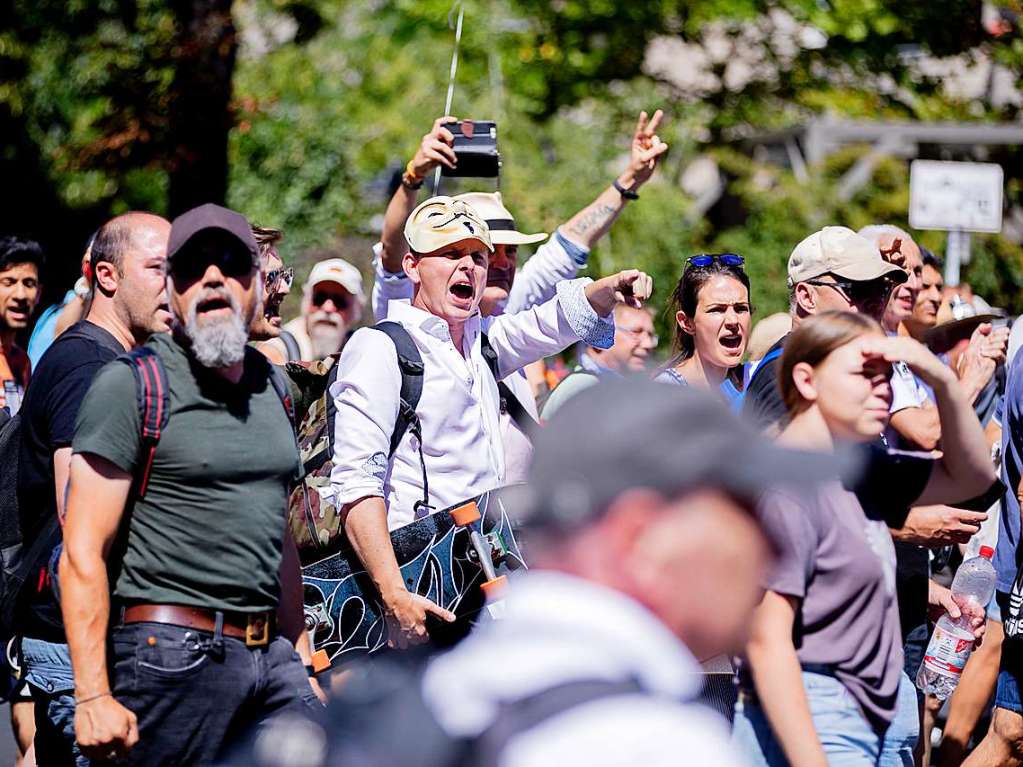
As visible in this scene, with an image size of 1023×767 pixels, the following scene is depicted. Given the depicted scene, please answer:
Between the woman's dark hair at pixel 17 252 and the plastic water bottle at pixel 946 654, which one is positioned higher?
the woman's dark hair at pixel 17 252

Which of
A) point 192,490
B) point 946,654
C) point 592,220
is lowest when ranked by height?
point 946,654

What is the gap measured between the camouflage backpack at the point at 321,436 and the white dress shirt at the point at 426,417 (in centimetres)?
4

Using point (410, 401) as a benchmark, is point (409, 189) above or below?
above

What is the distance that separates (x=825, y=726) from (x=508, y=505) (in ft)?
5.34

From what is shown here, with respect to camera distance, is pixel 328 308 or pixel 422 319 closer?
pixel 422 319

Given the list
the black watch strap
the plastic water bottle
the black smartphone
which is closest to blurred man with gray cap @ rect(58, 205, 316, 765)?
the black smartphone

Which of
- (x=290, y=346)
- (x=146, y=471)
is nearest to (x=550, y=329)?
(x=146, y=471)

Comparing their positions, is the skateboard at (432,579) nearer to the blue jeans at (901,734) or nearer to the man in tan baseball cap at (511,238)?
the man in tan baseball cap at (511,238)

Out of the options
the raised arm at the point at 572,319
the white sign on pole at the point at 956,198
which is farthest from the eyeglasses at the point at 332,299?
the white sign on pole at the point at 956,198

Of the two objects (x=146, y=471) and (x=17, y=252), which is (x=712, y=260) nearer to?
(x=146, y=471)

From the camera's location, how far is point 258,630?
4.04 metres

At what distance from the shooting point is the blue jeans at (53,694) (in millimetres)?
4305

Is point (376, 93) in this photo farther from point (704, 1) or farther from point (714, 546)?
point (714, 546)

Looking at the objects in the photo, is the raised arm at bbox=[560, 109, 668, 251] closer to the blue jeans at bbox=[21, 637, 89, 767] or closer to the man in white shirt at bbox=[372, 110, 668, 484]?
the man in white shirt at bbox=[372, 110, 668, 484]
